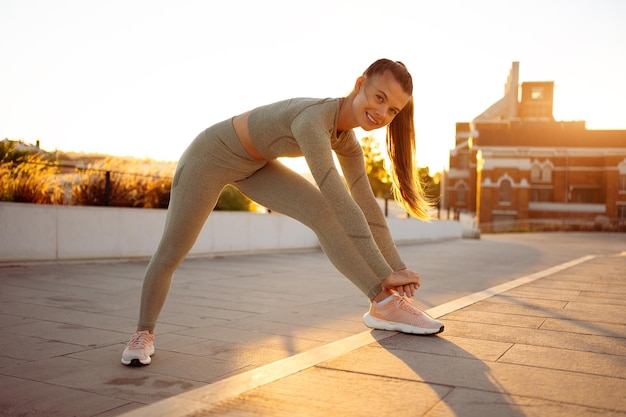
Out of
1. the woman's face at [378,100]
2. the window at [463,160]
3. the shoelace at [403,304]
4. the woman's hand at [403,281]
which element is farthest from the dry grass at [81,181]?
the window at [463,160]

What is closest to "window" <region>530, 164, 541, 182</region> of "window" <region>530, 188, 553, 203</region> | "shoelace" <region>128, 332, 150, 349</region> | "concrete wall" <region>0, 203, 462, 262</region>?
"window" <region>530, 188, 553, 203</region>

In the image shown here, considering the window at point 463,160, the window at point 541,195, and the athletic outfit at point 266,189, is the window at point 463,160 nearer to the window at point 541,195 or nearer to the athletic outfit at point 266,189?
the window at point 541,195

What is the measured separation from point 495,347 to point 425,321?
0.45 m

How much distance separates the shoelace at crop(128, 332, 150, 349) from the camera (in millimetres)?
3412

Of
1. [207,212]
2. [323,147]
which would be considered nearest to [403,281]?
[323,147]

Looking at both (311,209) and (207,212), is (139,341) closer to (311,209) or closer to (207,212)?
(207,212)

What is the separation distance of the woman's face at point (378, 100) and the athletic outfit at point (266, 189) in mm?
142

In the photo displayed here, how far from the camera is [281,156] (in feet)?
11.7

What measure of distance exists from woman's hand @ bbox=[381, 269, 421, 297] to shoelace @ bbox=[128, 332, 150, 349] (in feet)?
4.30

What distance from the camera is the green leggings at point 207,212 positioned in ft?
11.7

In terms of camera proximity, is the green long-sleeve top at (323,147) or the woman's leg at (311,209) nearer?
the green long-sleeve top at (323,147)

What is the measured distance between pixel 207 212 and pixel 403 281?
1.17m

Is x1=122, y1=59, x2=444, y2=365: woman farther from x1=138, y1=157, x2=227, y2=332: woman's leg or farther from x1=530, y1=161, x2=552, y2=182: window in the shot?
x1=530, y1=161, x2=552, y2=182: window

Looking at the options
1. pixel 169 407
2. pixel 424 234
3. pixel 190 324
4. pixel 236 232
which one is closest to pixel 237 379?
pixel 169 407
